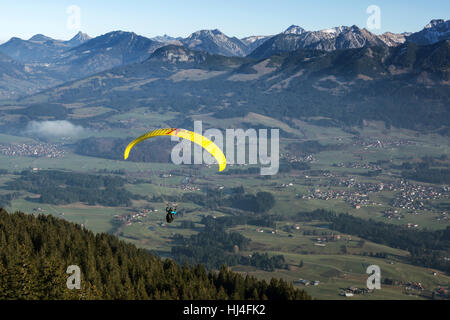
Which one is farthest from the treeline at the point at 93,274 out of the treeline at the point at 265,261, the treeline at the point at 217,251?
the treeline at the point at 217,251

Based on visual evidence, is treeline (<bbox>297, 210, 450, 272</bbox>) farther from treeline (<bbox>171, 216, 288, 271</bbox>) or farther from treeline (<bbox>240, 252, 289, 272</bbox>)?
treeline (<bbox>171, 216, 288, 271</bbox>)

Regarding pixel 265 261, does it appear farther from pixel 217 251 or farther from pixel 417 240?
pixel 417 240

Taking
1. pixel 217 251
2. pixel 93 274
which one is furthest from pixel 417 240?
pixel 93 274

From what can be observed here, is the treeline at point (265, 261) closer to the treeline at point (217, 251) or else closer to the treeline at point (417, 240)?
the treeline at point (217, 251)
